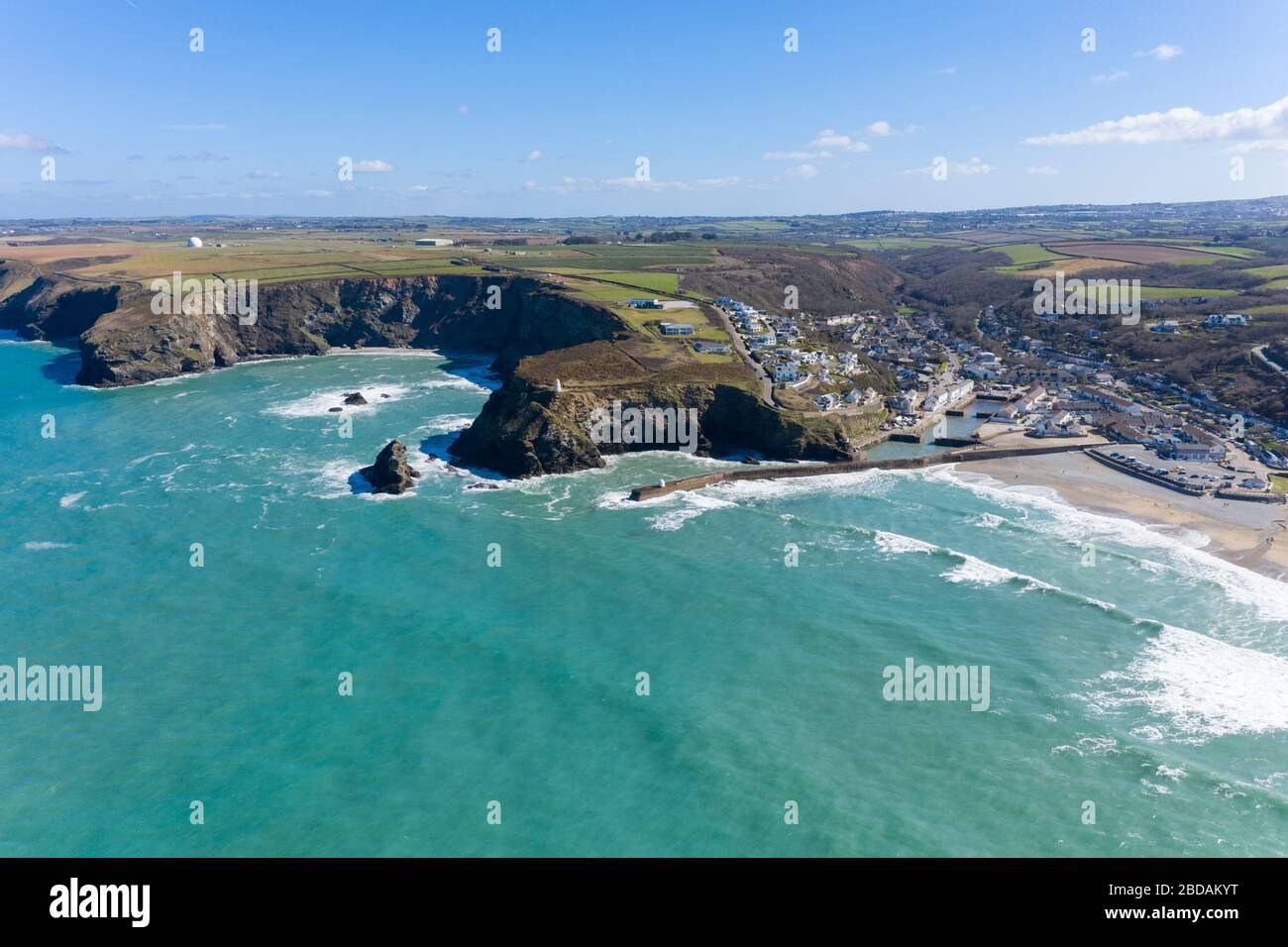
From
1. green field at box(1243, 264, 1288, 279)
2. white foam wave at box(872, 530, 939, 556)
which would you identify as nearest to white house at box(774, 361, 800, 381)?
white foam wave at box(872, 530, 939, 556)

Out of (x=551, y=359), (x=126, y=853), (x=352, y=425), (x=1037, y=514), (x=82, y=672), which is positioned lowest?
(x=126, y=853)

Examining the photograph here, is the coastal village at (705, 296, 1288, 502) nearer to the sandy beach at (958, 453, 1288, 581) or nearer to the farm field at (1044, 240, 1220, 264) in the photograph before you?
the sandy beach at (958, 453, 1288, 581)

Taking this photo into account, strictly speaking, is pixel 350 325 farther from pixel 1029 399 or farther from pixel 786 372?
pixel 1029 399

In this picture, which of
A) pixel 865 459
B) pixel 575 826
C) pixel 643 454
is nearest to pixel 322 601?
pixel 575 826

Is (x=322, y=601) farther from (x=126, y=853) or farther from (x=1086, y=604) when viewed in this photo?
(x=1086, y=604)

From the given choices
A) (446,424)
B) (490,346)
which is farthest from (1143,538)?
(490,346)
